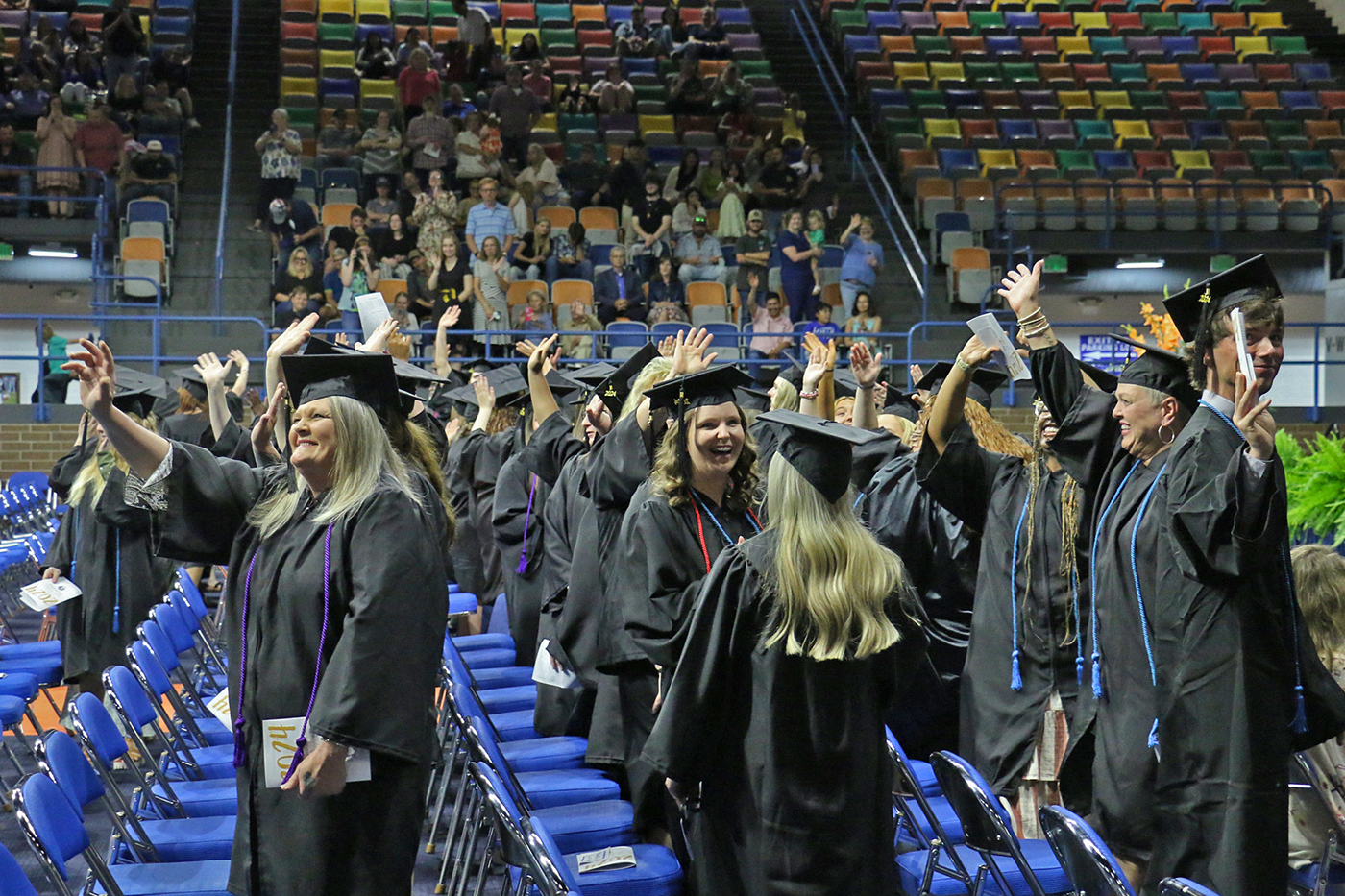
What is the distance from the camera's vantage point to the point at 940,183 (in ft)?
55.2

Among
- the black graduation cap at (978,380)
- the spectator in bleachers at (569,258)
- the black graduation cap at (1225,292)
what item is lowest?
the black graduation cap at (978,380)

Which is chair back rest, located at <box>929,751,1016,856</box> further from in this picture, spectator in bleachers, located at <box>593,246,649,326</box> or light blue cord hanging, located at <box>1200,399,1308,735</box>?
spectator in bleachers, located at <box>593,246,649,326</box>

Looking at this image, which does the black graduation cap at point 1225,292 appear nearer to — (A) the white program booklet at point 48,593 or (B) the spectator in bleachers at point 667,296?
(A) the white program booklet at point 48,593

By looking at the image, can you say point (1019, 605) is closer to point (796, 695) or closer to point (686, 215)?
point (796, 695)

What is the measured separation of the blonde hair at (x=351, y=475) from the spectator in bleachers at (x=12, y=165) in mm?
12921

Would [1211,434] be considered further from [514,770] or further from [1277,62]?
[1277,62]

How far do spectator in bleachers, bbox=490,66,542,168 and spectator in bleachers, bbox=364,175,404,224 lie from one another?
6.71 feet

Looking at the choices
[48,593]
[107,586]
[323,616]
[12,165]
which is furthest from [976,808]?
[12,165]

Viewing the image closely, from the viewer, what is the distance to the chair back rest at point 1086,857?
9.16 feet

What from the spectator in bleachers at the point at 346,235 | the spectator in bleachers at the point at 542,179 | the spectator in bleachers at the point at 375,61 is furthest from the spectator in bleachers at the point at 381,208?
the spectator in bleachers at the point at 375,61

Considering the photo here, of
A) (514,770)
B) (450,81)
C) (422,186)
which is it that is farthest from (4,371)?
(514,770)

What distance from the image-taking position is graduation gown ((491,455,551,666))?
264 inches

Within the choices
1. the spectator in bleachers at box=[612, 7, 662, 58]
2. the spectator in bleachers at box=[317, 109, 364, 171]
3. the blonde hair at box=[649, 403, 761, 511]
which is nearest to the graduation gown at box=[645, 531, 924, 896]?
the blonde hair at box=[649, 403, 761, 511]

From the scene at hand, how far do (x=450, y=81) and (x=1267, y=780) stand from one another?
1602cm
